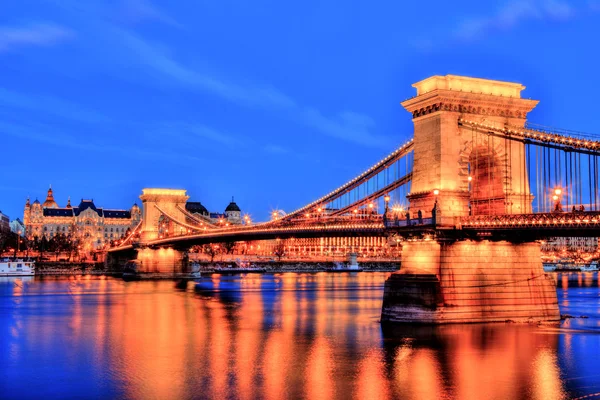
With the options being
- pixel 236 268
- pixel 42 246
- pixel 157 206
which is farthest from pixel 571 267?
pixel 42 246

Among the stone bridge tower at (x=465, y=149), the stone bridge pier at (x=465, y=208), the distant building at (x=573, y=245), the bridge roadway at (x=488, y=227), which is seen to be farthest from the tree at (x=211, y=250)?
the stone bridge pier at (x=465, y=208)

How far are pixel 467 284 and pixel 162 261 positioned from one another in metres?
77.6

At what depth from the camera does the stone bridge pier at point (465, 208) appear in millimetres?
39531

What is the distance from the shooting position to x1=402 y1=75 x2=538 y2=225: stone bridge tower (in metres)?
41.1

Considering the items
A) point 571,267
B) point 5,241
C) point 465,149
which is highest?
point 465,149

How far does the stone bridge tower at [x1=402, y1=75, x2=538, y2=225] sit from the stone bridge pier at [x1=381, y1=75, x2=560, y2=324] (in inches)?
2.1

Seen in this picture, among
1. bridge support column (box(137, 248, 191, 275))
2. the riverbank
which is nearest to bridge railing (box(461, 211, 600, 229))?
bridge support column (box(137, 248, 191, 275))

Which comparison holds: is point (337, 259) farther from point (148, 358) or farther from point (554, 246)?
point (148, 358)

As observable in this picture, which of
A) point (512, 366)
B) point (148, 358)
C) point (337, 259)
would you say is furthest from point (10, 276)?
point (512, 366)

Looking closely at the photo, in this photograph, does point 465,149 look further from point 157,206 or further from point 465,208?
point 157,206

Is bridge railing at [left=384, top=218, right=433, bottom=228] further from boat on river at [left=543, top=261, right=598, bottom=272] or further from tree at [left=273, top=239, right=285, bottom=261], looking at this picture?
boat on river at [left=543, top=261, right=598, bottom=272]

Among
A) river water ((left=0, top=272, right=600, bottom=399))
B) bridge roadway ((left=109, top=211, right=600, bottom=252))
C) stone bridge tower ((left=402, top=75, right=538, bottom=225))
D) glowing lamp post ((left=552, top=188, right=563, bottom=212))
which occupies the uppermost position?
stone bridge tower ((left=402, top=75, right=538, bottom=225))

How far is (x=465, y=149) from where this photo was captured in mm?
41562

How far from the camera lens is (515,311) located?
40.8 meters
